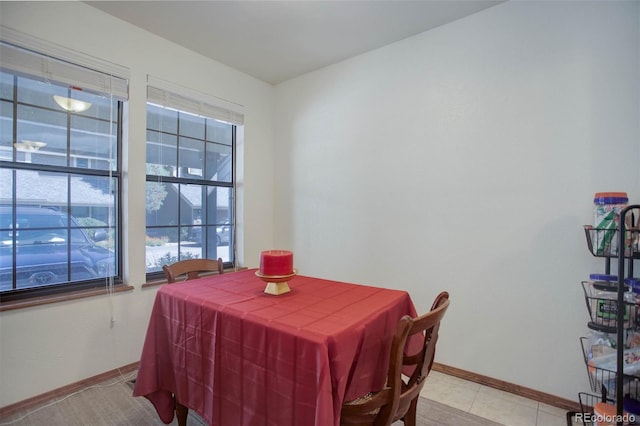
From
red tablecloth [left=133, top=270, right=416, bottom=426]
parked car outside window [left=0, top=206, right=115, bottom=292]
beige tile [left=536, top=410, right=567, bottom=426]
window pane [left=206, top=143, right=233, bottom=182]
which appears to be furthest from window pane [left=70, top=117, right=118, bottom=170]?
beige tile [left=536, top=410, right=567, bottom=426]

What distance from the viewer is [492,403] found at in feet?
6.67

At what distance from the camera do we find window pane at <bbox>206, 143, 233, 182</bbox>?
3217 millimetres

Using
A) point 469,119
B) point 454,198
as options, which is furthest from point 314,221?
point 469,119

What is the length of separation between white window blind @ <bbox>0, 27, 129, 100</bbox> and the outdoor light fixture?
0.62 feet

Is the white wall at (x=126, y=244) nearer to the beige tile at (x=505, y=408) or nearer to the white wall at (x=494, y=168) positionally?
the white wall at (x=494, y=168)

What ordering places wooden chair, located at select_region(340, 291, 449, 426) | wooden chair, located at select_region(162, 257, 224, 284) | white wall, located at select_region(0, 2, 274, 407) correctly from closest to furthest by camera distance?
wooden chair, located at select_region(340, 291, 449, 426)
white wall, located at select_region(0, 2, 274, 407)
wooden chair, located at select_region(162, 257, 224, 284)

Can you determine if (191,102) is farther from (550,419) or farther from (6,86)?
(550,419)

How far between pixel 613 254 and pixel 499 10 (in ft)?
5.84

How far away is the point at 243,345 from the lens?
1.28m

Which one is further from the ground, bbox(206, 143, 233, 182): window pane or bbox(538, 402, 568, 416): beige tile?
bbox(206, 143, 233, 182): window pane

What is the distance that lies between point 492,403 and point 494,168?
62.6 inches

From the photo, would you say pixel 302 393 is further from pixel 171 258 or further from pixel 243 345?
pixel 171 258

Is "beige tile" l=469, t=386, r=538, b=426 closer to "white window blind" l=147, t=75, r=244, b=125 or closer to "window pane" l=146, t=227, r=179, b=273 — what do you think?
"window pane" l=146, t=227, r=179, b=273

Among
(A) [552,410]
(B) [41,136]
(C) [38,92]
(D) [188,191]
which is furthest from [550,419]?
(C) [38,92]
